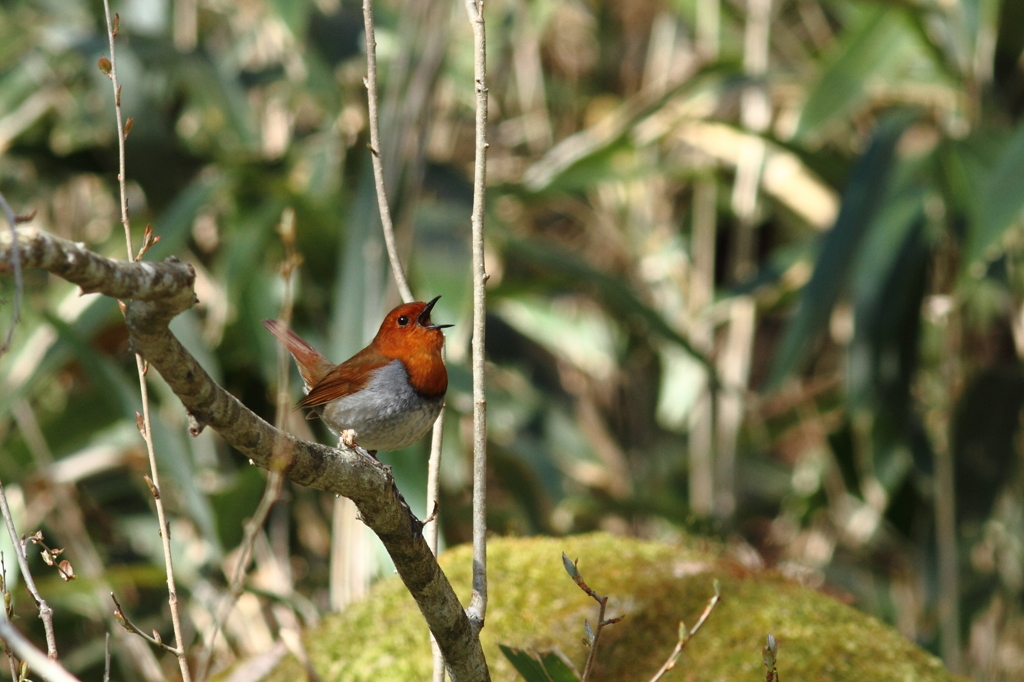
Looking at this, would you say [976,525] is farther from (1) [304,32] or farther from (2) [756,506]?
(1) [304,32]

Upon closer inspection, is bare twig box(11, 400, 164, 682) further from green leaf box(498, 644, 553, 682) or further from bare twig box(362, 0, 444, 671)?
green leaf box(498, 644, 553, 682)

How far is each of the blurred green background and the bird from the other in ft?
3.03

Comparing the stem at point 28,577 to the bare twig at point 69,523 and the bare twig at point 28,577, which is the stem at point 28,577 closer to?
the bare twig at point 28,577

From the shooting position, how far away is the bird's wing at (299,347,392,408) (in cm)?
240

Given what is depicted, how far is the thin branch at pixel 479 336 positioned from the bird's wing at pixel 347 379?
1.88 feet

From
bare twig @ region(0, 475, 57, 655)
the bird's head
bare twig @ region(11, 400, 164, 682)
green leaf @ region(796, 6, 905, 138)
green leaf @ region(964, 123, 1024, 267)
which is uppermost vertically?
green leaf @ region(796, 6, 905, 138)

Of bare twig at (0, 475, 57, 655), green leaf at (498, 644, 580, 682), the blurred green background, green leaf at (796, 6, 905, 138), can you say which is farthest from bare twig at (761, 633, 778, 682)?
green leaf at (796, 6, 905, 138)

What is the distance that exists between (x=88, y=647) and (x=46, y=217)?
2427 millimetres

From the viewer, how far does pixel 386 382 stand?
2316 millimetres

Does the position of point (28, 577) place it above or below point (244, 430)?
below

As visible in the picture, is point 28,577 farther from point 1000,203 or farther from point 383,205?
point 1000,203

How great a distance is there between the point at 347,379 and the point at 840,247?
115 inches

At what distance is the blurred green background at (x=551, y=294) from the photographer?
166 inches

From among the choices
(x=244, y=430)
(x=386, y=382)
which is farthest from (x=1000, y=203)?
(x=244, y=430)
